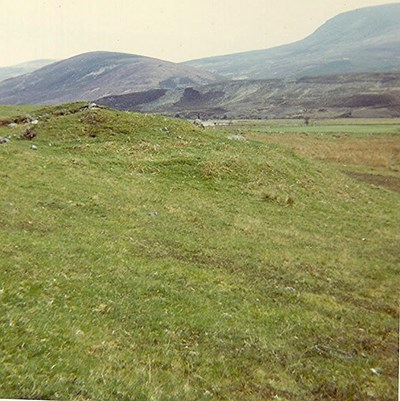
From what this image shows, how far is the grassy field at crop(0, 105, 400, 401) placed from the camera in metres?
10.6

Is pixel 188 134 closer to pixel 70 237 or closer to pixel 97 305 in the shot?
pixel 70 237

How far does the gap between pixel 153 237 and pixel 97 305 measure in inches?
332

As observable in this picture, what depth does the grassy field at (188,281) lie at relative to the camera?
419 inches

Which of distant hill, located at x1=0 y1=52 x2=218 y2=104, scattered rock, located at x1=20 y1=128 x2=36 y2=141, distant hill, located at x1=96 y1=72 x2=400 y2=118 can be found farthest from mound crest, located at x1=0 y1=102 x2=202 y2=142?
distant hill, located at x1=0 y1=52 x2=218 y2=104

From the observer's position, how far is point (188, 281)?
1695cm

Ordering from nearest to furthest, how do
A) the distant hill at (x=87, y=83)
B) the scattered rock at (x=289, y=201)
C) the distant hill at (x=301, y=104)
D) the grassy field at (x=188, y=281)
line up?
1. the grassy field at (x=188, y=281)
2. the scattered rock at (x=289, y=201)
3. the distant hill at (x=87, y=83)
4. the distant hill at (x=301, y=104)

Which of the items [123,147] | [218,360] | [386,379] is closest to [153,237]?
[218,360]

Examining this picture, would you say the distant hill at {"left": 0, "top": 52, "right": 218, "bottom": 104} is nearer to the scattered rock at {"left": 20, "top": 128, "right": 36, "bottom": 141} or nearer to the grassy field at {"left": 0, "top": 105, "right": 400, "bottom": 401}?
the scattered rock at {"left": 20, "top": 128, "right": 36, "bottom": 141}

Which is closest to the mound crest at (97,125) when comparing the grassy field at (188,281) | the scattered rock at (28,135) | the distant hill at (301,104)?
the scattered rock at (28,135)

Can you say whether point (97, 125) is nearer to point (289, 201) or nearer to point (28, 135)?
point (28, 135)

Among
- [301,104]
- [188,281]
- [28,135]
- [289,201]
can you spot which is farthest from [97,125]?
[301,104]

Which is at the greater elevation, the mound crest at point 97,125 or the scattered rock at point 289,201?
the mound crest at point 97,125

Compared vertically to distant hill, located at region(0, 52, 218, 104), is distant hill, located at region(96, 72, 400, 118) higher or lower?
lower

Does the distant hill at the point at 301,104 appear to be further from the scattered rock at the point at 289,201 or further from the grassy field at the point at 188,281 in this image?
the scattered rock at the point at 289,201
